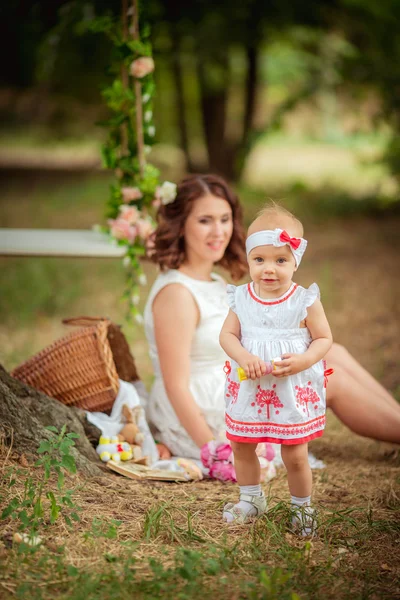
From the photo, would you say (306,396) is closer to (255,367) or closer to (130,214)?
(255,367)

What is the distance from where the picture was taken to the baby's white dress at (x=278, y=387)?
8.16 feet

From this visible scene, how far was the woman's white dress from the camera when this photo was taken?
355 cm

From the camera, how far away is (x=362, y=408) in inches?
143

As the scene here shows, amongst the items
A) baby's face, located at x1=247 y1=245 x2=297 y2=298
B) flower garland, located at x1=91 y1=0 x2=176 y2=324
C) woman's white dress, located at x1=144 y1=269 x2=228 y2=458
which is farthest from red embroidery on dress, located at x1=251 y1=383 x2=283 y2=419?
flower garland, located at x1=91 y1=0 x2=176 y2=324

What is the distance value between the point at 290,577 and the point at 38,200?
1032 centimetres

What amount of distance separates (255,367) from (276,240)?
0.43m

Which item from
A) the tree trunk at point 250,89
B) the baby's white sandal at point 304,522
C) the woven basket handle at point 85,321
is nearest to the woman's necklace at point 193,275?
the woven basket handle at point 85,321

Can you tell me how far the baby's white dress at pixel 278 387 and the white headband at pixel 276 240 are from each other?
0.13 meters

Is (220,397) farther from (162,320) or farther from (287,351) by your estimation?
(287,351)

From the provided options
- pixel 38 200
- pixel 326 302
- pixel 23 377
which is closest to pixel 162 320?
pixel 23 377

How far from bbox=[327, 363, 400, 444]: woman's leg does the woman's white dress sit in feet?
1.81

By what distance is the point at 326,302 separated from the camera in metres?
6.86

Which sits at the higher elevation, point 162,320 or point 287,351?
point 162,320

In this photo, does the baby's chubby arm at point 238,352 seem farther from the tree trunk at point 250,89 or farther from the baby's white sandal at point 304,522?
the tree trunk at point 250,89
